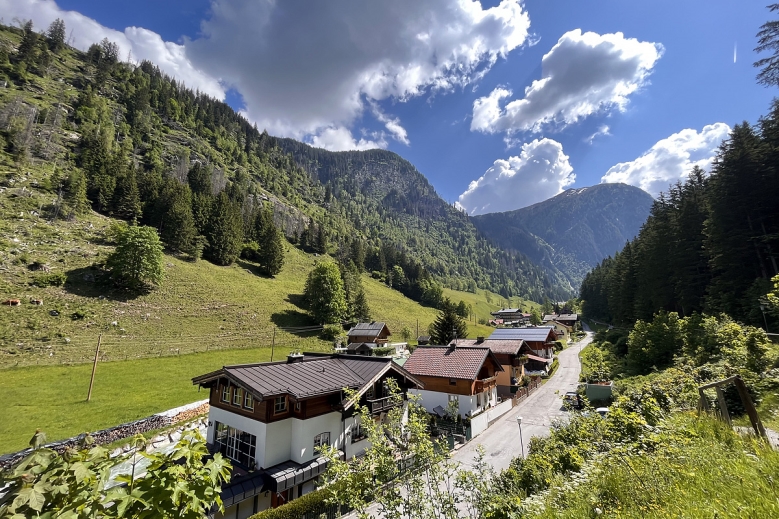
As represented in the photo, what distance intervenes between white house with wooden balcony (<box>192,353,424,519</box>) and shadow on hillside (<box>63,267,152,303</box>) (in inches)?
1714

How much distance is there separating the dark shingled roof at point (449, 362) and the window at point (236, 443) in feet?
65.1

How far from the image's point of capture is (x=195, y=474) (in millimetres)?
3855

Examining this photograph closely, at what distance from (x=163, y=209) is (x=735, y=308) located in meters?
109

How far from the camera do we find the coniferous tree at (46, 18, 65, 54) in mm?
148625

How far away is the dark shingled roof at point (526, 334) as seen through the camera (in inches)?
2459

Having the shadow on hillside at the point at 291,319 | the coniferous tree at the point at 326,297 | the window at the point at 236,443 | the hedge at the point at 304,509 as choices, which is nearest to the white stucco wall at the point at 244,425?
the window at the point at 236,443

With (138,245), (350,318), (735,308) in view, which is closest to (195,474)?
(735,308)

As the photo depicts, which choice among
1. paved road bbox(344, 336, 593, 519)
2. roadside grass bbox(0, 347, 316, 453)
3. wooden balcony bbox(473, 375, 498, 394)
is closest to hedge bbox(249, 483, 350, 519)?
paved road bbox(344, 336, 593, 519)

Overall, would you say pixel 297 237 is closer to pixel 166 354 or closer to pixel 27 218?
pixel 27 218

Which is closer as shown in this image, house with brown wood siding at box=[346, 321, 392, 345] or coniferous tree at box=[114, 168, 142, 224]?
house with brown wood siding at box=[346, 321, 392, 345]

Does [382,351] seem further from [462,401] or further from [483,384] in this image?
[462,401]

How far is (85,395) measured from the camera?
30.5 meters

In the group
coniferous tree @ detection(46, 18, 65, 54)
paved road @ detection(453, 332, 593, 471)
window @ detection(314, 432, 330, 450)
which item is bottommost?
paved road @ detection(453, 332, 593, 471)

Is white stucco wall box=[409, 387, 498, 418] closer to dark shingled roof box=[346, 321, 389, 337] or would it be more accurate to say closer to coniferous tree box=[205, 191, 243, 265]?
dark shingled roof box=[346, 321, 389, 337]
